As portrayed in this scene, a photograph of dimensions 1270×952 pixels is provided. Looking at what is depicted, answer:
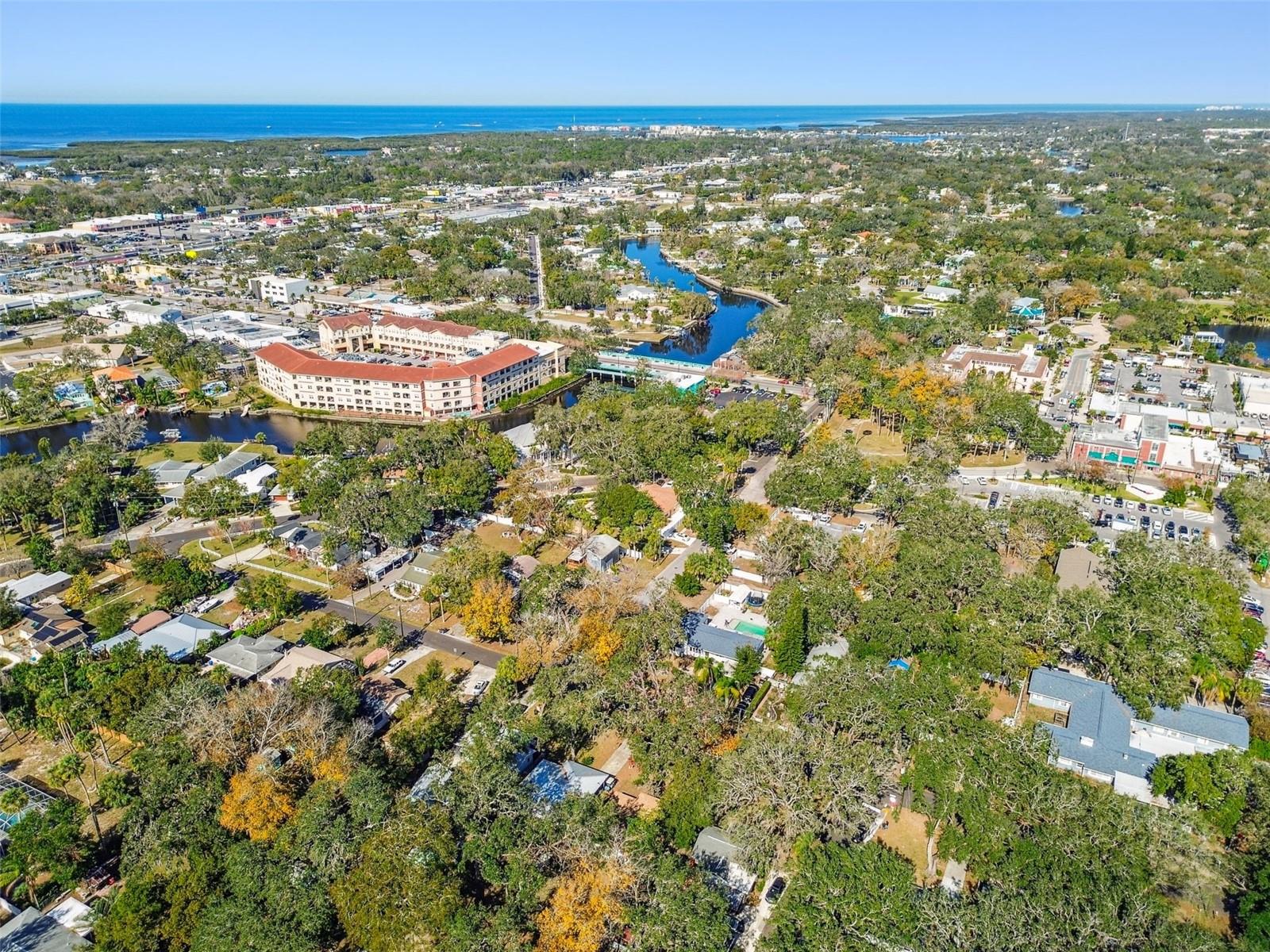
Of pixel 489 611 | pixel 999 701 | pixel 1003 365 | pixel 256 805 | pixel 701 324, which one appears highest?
pixel 1003 365

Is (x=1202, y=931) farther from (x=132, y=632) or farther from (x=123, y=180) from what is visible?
(x=123, y=180)

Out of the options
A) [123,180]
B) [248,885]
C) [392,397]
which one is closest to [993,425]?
[392,397]

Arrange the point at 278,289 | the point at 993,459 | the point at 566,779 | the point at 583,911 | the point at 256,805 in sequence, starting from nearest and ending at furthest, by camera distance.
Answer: the point at 583,911, the point at 256,805, the point at 566,779, the point at 993,459, the point at 278,289

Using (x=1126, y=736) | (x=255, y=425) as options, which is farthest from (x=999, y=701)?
(x=255, y=425)

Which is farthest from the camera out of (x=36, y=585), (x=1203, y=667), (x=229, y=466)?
(x=229, y=466)

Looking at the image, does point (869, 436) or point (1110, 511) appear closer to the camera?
point (1110, 511)

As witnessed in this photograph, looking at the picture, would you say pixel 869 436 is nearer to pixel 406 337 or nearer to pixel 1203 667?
pixel 1203 667

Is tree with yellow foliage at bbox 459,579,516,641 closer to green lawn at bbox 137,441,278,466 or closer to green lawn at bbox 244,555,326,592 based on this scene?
green lawn at bbox 244,555,326,592
